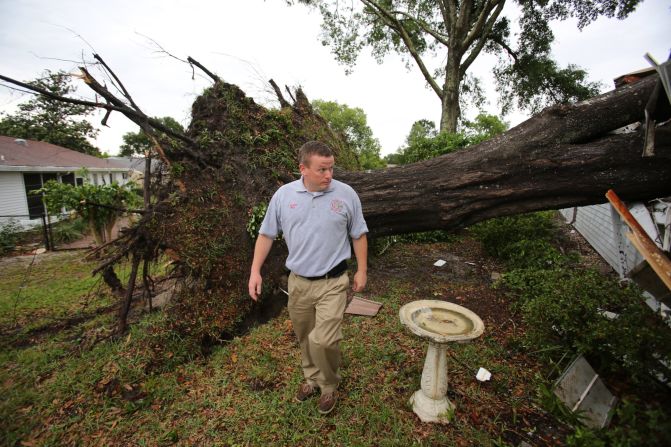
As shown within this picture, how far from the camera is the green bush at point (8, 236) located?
9.70 m

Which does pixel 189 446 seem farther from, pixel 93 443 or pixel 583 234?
pixel 583 234

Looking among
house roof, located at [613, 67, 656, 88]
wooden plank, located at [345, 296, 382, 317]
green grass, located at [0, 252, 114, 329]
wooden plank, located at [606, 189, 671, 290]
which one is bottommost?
green grass, located at [0, 252, 114, 329]

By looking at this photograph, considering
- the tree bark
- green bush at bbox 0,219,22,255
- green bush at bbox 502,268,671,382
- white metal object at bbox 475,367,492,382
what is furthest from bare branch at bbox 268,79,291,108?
green bush at bbox 0,219,22,255

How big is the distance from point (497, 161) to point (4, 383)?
20.4 feet

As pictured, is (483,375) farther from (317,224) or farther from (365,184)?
(365,184)

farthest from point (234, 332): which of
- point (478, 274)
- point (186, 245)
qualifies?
point (478, 274)

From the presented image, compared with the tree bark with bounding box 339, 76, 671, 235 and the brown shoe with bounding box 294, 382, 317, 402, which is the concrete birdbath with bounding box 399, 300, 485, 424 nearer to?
the brown shoe with bounding box 294, 382, 317, 402

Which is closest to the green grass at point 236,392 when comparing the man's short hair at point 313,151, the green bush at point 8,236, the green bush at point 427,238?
the man's short hair at point 313,151

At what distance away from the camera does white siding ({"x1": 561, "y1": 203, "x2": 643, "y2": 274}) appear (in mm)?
4773

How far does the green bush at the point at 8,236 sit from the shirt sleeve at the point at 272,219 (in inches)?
479

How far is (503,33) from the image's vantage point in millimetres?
13703

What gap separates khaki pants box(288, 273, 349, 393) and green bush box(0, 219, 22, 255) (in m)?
12.4

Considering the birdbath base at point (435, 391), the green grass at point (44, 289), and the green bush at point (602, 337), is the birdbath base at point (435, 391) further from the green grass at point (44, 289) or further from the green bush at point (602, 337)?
the green grass at point (44, 289)

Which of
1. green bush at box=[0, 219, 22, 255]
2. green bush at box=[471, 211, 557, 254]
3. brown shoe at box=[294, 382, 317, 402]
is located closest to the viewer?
brown shoe at box=[294, 382, 317, 402]
